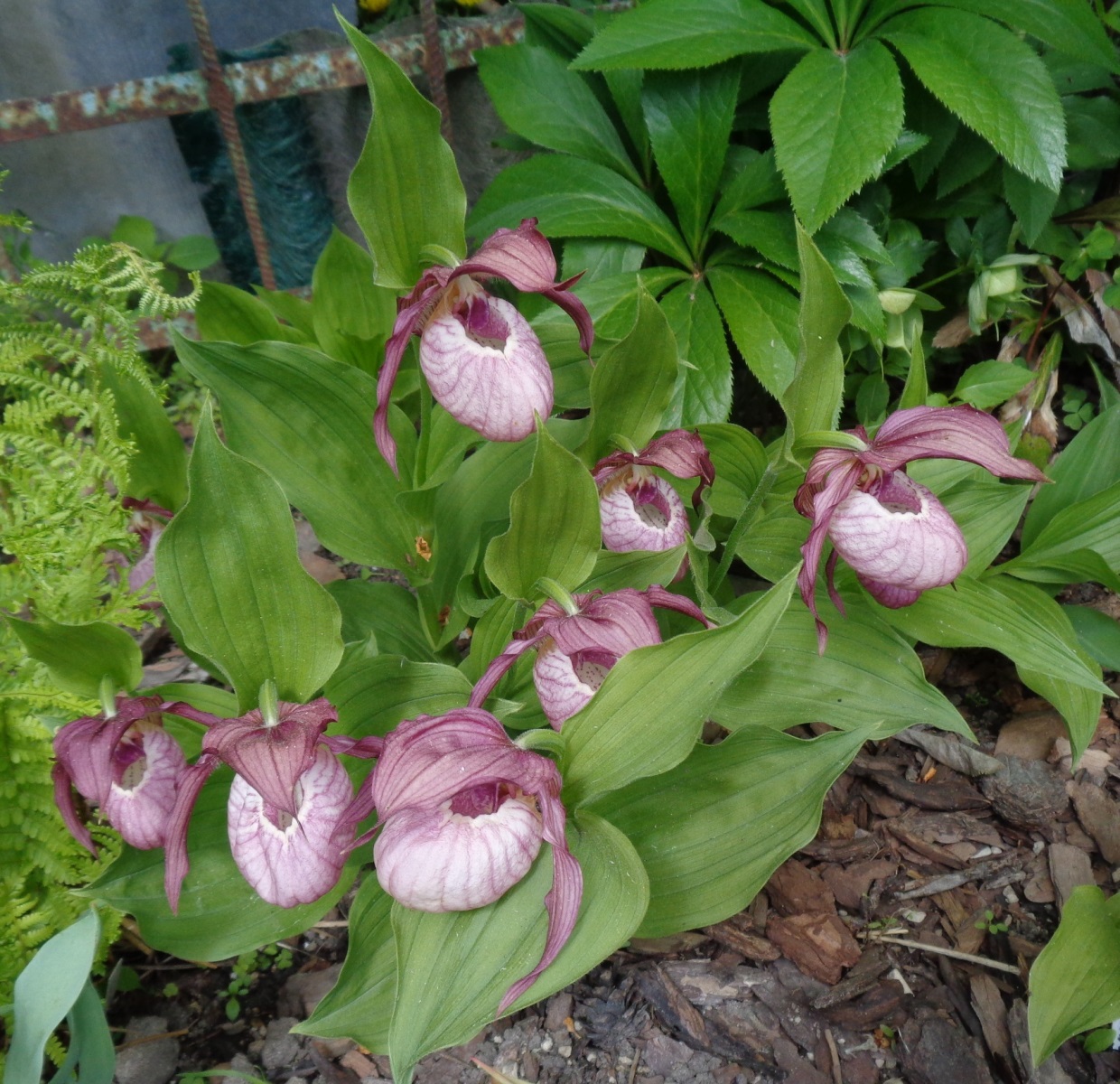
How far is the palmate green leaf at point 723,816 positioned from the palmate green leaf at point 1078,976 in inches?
17.2

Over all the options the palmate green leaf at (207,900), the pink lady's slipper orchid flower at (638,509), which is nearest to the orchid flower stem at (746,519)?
the pink lady's slipper orchid flower at (638,509)

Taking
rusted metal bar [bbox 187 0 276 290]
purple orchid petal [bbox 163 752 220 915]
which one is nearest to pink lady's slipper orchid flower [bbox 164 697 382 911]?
purple orchid petal [bbox 163 752 220 915]

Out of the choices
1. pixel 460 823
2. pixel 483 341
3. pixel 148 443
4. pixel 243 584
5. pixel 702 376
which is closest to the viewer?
pixel 460 823

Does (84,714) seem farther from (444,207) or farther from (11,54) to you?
(11,54)

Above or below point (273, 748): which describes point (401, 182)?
above

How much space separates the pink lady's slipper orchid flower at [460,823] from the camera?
80 centimetres

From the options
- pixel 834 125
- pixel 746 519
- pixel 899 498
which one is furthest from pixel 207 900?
pixel 834 125

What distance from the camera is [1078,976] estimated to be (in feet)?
3.68

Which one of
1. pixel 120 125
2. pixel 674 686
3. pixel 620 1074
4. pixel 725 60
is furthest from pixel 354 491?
pixel 120 125

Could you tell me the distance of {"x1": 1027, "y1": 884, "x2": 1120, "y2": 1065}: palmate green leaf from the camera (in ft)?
3.59

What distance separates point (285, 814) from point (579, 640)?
1.20 feet

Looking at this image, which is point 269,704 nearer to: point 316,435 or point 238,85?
point 316,435

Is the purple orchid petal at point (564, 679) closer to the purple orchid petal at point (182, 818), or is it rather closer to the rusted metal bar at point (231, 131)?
the purple orchid petal at point (182, 818)

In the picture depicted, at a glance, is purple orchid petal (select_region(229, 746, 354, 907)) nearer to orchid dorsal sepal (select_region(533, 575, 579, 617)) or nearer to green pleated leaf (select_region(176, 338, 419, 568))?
orchid dorsal sepal (select_region(533, 575, 579, 617))
